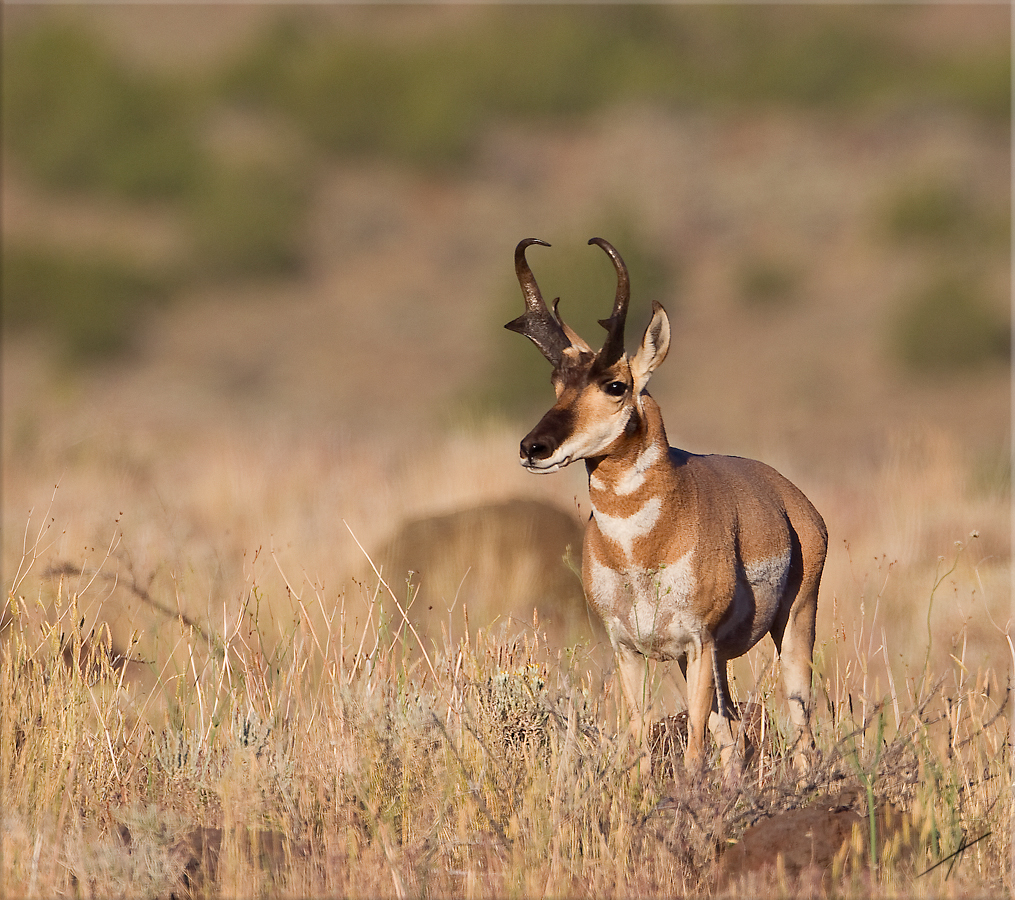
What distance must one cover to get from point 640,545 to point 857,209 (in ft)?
142

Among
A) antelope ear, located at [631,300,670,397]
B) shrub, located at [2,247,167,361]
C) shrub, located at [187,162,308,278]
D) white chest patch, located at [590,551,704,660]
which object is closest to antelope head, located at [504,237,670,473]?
antelope ear, located at [631,300,670,397]

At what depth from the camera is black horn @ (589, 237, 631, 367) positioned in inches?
203

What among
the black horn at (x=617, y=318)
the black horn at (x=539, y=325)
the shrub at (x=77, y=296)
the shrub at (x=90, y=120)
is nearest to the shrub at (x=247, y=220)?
the shrub at (x=90, y=120)

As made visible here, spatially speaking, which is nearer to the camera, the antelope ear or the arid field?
the arid field

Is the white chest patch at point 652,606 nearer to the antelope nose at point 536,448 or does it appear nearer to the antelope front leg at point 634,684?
the antelope front leg at point 634,684

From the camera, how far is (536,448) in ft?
16.7

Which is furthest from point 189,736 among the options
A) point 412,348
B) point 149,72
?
point 149,72

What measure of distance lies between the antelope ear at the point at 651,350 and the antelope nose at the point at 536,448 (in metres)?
0.49

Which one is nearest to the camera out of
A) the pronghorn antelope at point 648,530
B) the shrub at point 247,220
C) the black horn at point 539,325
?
the pronghorn antelope at point 648,530

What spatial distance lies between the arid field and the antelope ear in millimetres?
1181

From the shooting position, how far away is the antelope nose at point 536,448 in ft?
16.6

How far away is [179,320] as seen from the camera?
4531 cm

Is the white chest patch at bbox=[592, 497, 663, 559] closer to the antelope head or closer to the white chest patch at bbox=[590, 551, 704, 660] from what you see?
the white chest patch at bbox=[590, 551, 704, 660]

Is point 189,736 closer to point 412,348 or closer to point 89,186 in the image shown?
point 412,348
